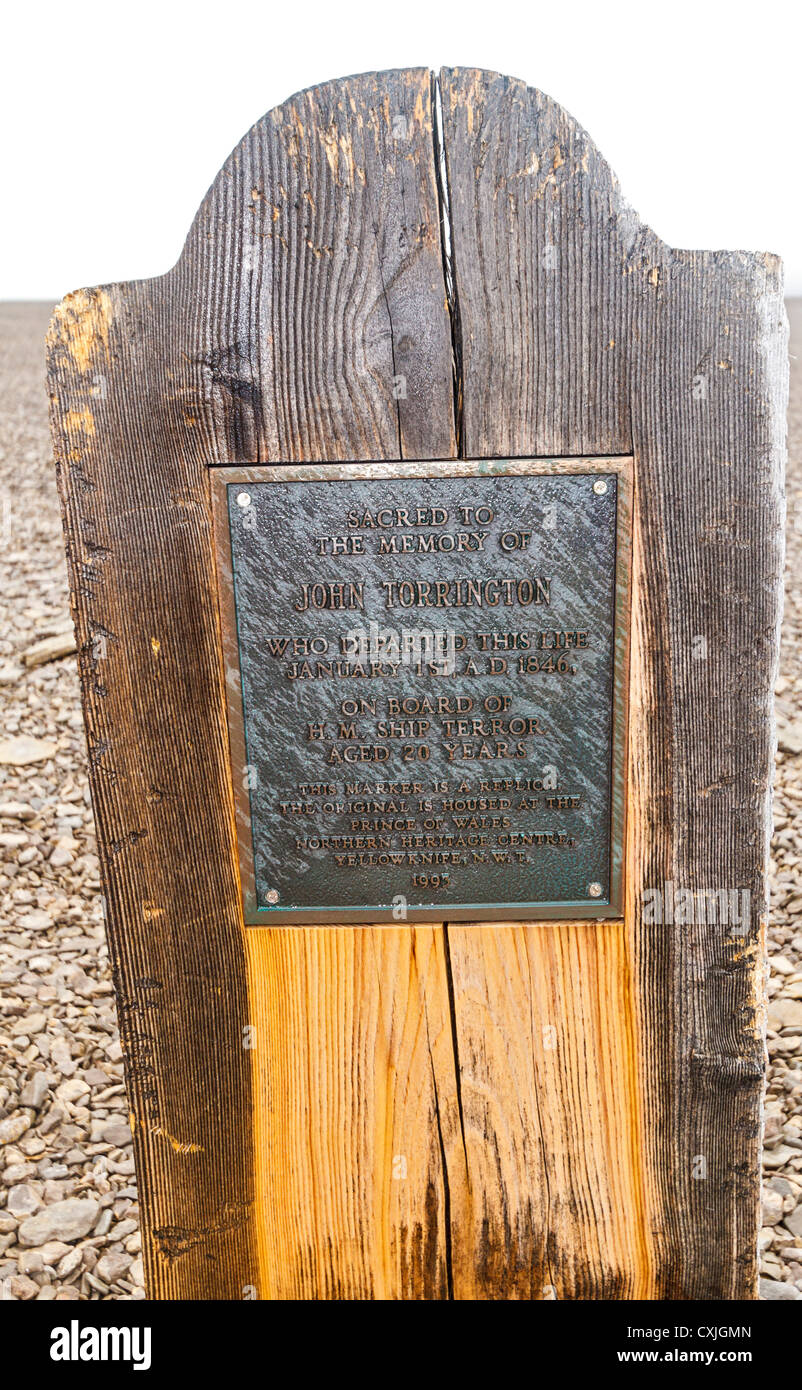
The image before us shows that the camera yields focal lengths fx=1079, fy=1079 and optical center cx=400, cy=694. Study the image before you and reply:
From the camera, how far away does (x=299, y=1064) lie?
192 centimetres

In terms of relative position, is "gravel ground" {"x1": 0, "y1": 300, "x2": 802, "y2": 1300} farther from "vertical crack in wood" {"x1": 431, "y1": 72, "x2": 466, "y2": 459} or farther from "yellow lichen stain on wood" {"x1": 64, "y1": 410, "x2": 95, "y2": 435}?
"vertical crack in wood" {"x1": 431, "y1": 72, "x2": 466, "y2": 459}

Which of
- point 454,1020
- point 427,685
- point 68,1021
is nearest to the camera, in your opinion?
point 427,685

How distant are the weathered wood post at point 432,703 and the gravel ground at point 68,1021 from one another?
65cm

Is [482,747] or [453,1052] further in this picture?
[453,1052]

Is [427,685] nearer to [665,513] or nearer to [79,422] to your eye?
[665,513]

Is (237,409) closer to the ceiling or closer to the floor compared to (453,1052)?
closer to the ceiling

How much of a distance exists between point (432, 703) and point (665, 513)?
1.58ft

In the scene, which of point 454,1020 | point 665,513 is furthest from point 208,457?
point 454,1020

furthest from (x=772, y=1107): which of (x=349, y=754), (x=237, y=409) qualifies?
(x=237, y=409)

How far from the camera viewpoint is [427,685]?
1.78 m

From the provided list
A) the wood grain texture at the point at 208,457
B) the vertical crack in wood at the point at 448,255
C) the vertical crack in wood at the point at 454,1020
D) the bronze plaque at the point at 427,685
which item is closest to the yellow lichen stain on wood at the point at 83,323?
the wood grain texture at the point at 208,457

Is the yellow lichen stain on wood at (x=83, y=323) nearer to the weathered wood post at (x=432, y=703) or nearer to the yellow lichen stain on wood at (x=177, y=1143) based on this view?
the weathered wood post at (x=432, y=703)

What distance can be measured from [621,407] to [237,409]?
1.97 feet
